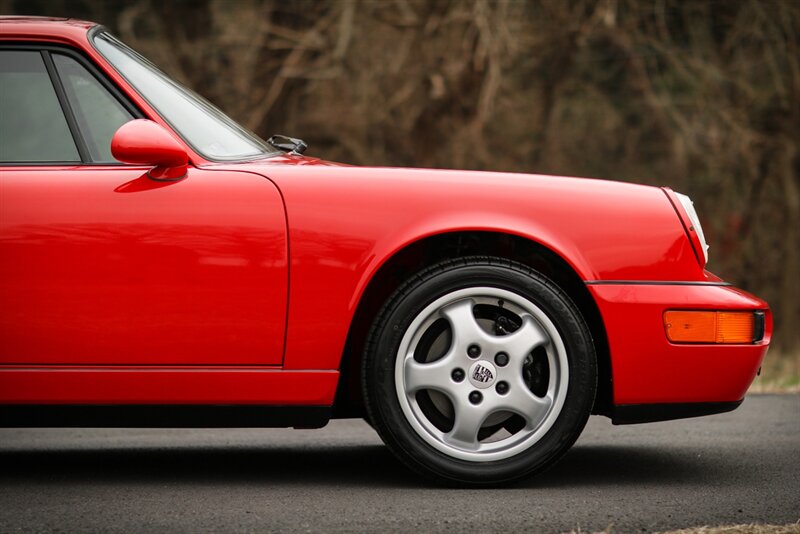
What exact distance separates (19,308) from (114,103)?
2.58 feet

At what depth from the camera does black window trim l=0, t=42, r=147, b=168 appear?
379 centimetres

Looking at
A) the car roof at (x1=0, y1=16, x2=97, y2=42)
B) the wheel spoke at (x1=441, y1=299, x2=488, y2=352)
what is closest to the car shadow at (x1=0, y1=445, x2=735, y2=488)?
the wheel spoke at (x1=441, y1=299, x2=488, y2=352)

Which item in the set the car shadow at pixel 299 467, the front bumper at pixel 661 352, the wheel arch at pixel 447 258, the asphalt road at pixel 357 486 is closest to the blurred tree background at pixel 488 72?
the asphalt road at pixel 357 486

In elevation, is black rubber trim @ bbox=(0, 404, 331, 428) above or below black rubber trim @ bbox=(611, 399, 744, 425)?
below

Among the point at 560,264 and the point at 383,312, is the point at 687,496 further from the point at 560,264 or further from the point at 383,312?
the point at 383,312

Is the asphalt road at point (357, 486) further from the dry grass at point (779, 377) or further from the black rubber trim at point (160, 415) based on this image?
the dry grass at point (779, 377)

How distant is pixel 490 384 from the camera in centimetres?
372

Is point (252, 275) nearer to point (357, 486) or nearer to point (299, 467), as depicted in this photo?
point (357, 486)

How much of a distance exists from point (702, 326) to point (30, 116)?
2.41 metres

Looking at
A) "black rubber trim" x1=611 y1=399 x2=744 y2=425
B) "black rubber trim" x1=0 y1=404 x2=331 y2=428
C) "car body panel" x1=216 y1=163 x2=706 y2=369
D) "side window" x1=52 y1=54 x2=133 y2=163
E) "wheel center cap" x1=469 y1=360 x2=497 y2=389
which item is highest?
"side window" x1=52 y1=54 x2=133 y2=163

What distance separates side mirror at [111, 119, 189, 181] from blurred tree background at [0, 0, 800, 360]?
707 centimetres

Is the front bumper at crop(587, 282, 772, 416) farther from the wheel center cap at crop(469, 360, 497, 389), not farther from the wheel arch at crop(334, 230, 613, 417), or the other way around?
the wheel center cap at crop(469, 360, 497, 389)

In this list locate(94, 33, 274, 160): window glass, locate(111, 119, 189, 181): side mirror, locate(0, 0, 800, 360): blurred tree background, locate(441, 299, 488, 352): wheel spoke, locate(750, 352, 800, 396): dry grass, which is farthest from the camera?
locate(0, 0, 800, 360): blurred tree background

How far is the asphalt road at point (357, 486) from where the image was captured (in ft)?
10.8
